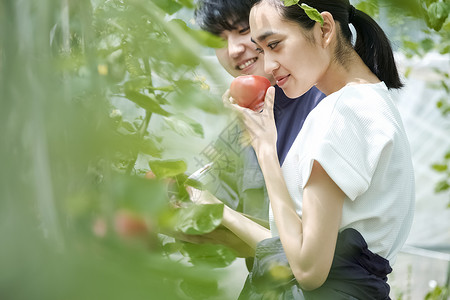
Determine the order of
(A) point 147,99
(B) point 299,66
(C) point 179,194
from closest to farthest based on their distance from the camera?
(A) point 147,99, (C) point 179,194, (B) point 299,66

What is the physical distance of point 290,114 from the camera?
114 centimetres

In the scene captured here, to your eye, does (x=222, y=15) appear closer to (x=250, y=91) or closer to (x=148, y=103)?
(x=250, y=91)

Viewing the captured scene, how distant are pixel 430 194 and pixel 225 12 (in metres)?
2.40

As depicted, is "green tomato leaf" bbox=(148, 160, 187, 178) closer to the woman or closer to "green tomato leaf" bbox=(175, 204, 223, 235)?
"green tomato leaf" bbox=(175, 204, 223, 235)

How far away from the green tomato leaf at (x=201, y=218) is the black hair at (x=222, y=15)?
803 mm

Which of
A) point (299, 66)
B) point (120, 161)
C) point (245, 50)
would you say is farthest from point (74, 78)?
→ point (245, 50)

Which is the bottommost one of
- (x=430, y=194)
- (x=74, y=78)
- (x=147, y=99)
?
(x=430, y=194)

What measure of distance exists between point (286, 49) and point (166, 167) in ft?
2.03

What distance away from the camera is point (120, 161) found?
0.17 meters

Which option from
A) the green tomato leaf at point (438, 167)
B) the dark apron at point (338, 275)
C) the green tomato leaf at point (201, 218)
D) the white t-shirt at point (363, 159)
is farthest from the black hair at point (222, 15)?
the green tomato leaf at point (438, 167)

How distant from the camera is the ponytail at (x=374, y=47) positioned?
3.26 ft

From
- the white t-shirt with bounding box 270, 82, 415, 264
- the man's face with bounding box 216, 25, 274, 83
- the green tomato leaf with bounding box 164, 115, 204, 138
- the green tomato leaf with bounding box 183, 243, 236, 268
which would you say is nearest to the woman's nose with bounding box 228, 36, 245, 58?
the man's face with bounding box 216, 25, 274, 83

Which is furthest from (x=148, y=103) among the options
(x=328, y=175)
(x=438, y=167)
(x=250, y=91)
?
(x=438, y=167)

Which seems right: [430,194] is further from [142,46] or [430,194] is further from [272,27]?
[142,46]
